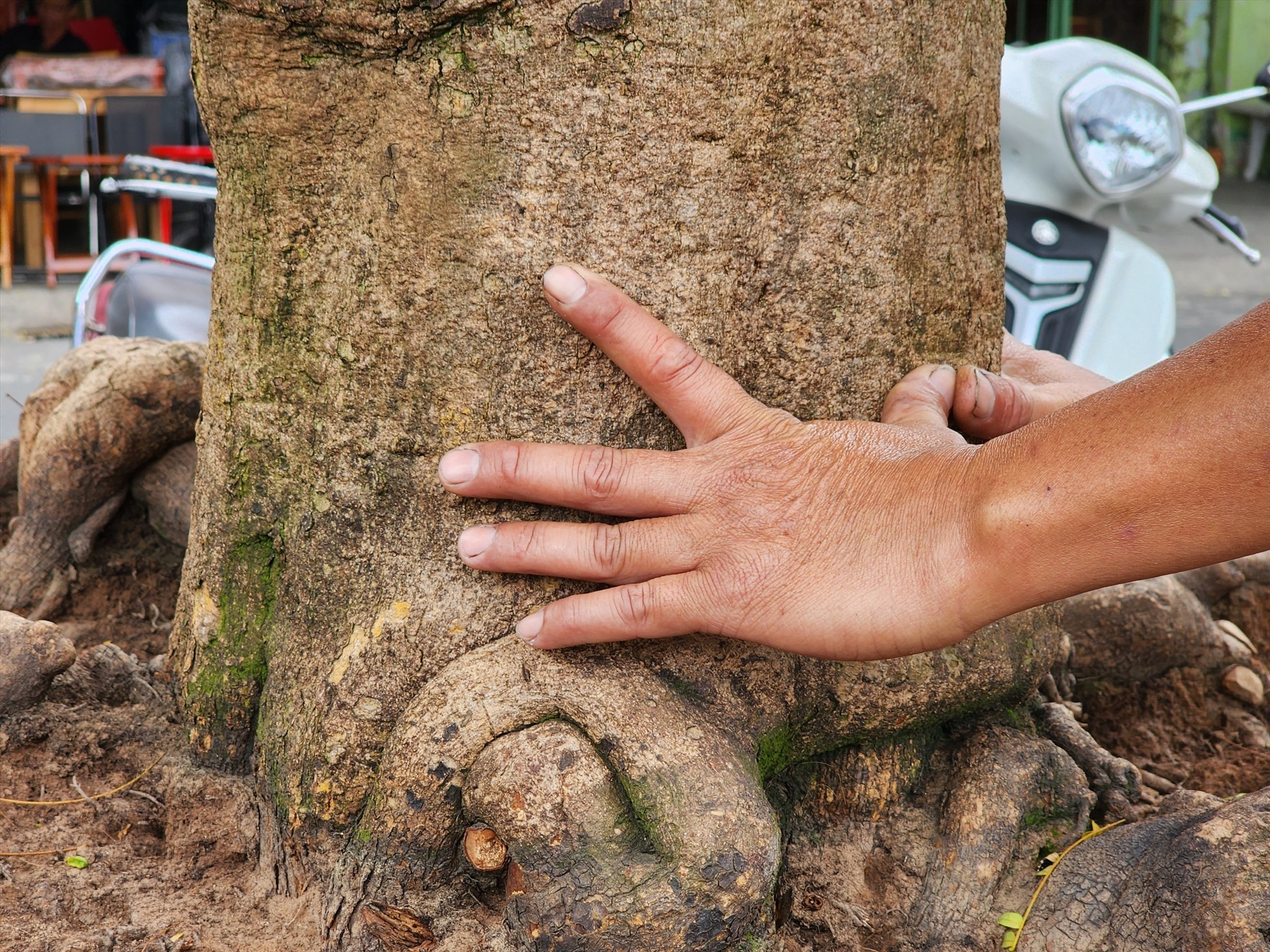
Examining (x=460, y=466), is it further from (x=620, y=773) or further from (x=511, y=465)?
(x=620, y=773)

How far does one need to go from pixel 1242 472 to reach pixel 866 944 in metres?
0.86

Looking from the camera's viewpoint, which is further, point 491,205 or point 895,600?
point 491,205

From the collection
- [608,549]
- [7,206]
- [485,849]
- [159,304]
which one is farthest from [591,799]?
[7,206]

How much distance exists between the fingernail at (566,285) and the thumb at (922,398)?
483 millimetres

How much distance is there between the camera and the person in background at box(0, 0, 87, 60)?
10039mm

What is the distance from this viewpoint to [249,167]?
60.7 inches

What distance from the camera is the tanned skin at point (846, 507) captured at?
3.64 ft

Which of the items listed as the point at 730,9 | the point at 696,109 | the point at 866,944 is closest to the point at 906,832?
the point at 866,944

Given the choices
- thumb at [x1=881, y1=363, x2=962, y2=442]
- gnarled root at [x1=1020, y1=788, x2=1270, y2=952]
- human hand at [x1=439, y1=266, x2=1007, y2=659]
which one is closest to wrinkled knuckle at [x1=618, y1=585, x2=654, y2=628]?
human hand at [x1=439, y1=266, x2=1007, y2=659]

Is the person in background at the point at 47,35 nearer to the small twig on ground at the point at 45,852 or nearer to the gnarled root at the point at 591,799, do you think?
the small twig on ground at the point at 45,852

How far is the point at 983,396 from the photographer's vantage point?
1.62 metres

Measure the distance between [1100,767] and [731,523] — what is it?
893 millimetres

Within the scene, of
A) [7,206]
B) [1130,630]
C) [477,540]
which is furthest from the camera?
[7,206]

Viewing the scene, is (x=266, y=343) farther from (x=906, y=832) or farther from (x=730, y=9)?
(x=906, y=832)
